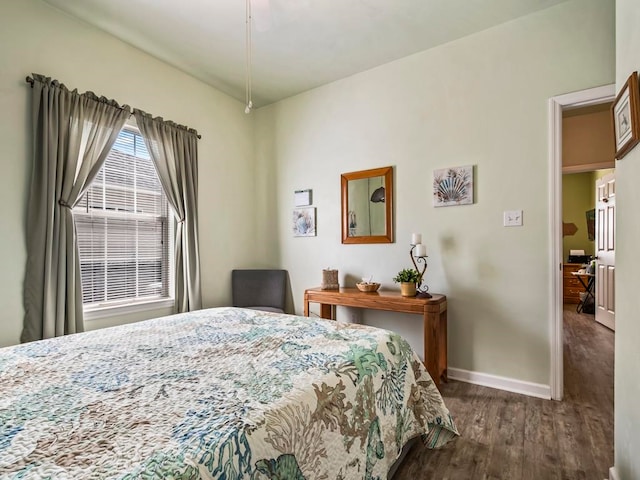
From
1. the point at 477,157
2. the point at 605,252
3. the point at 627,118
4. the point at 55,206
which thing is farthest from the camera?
the point at 605,252

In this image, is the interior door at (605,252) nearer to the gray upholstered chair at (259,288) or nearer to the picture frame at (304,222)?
the picture frame at (304,222)

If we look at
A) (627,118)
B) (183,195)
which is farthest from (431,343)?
(183,195)

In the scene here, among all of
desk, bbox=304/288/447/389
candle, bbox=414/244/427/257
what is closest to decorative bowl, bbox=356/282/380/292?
desk, bbox=304/288/447/389

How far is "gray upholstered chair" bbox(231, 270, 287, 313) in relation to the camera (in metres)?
3.58

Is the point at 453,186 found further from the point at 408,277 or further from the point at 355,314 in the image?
the point at 355,314

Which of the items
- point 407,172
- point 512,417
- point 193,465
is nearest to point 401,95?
point 407,172

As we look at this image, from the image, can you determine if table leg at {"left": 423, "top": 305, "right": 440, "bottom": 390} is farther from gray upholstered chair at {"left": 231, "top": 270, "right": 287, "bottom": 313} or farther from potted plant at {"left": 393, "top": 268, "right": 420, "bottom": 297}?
gray upholstered chair at {"left": 231, "top": 270, "right": 287, "bottom": 313}

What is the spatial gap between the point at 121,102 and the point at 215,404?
2743 millimetres

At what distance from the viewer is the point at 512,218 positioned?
254cm

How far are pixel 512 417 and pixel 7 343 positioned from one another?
10.6 ft

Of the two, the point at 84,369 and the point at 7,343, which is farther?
the point at 7,343

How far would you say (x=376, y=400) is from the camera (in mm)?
1263

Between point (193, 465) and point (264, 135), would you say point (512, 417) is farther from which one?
point (264, 135)

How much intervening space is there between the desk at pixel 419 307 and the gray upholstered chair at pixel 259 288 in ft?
1.81
